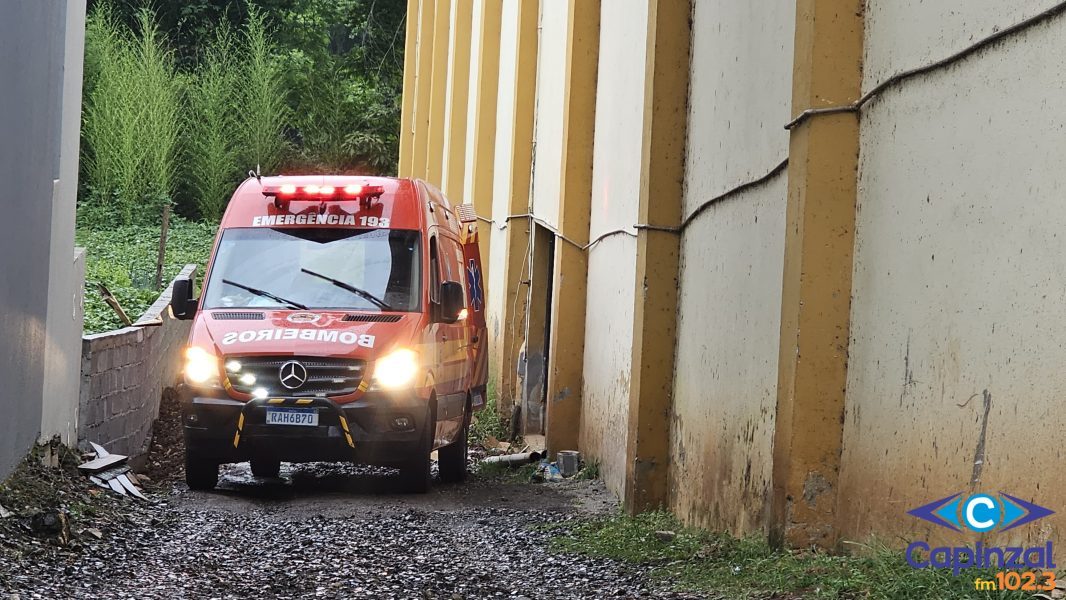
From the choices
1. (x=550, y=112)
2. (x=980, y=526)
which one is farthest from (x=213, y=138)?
(x=980, y=526)

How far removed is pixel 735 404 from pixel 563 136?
6.63m

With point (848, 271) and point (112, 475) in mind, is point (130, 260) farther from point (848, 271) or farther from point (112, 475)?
point (848, 271)

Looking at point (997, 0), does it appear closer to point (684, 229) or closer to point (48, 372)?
point (684, 229)

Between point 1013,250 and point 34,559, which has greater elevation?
point 1013,250

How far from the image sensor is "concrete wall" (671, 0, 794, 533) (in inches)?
295

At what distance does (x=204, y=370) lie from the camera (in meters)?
10.8

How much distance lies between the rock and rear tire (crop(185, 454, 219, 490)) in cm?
434

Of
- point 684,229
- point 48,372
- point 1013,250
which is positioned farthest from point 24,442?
point 1013,250

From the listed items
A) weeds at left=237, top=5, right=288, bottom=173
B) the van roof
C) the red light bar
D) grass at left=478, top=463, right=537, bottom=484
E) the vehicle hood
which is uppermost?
weeds at left=237, top=5, right=288, bottom=173

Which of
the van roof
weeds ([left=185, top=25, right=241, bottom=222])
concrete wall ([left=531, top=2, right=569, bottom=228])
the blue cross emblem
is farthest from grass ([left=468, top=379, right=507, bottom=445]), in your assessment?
weeds ([left=185, top=25, right=241, bottom=222])

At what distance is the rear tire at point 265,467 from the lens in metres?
11.1

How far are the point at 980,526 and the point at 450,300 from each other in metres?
6.97

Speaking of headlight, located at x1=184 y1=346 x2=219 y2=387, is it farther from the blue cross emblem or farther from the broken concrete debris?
the blue cross emblem

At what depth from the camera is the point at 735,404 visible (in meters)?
8.07
